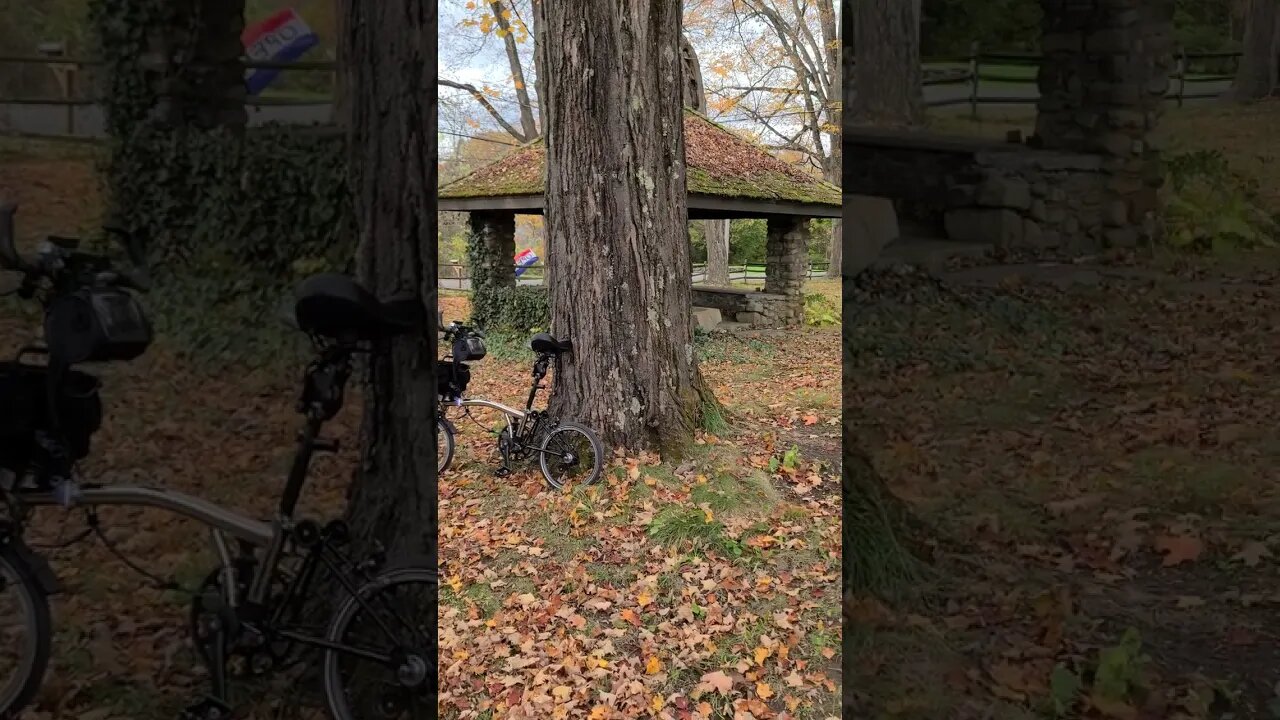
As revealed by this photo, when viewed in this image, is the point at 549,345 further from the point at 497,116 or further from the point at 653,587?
the point at 497,116

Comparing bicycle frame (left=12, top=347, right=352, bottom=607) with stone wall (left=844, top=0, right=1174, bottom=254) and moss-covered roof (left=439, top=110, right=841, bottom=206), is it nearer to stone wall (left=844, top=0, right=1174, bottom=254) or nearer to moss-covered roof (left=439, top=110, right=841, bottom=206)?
stone wall (left=844, top=0, right=1174, bottom=254)

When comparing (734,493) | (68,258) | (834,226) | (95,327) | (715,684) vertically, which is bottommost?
(715,684)

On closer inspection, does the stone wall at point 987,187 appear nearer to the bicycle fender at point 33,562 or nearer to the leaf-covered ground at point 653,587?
the bicycle fender at point 33,562

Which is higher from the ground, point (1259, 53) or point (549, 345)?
point (1259, 53)

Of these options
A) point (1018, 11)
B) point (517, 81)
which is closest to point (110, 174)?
point (1018, 11)

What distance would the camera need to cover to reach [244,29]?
4.58 feet

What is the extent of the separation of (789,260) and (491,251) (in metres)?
4.71

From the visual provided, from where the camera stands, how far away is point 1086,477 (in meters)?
1.64

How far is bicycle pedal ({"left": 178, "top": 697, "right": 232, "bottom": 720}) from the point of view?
1437 mm

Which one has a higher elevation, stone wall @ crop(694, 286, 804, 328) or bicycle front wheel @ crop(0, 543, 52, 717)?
stone wall @ crop(694, 286, 804, 328)

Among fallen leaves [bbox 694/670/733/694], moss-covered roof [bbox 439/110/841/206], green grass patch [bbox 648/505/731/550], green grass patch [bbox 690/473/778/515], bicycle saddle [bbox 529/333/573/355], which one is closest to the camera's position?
fallen leaves [bbox 694/670/733/694]

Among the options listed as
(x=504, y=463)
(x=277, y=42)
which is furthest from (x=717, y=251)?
(x=277, y=42)

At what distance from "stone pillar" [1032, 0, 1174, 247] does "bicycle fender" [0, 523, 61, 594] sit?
6.02ft

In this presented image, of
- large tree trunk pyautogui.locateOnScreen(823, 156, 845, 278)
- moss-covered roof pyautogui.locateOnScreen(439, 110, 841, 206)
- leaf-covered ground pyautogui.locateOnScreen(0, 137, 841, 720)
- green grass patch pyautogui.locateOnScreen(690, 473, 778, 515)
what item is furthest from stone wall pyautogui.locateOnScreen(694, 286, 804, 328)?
green grass patch pyautogui.locateOnScreen(690, 473, 778, 515)
